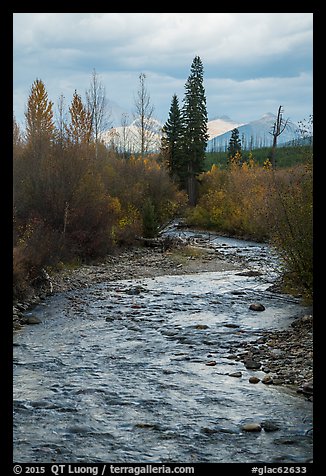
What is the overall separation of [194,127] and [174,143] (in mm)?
2808

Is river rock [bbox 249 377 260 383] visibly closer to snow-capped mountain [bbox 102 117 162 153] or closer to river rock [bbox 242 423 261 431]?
river rock [bbox 242 423 261 431]

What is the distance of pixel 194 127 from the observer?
45812 mm

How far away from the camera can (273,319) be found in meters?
12.1

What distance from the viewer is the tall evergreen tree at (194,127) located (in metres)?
45.7

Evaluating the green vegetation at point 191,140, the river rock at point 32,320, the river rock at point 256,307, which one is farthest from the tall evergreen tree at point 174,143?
the river rock at point 32,320

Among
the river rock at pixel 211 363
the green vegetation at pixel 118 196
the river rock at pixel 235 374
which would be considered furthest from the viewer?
the green vegetation at pixel 118 196

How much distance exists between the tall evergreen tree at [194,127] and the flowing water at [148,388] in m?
32.8

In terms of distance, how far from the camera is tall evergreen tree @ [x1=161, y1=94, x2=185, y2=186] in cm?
4647

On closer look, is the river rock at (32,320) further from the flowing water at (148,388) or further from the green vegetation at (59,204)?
the green vegetation at (59,204)

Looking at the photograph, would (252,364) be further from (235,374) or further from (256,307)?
(256,307)
